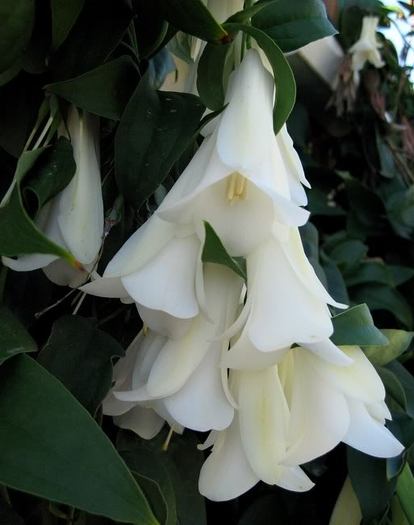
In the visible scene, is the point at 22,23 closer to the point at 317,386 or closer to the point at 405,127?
the point at 317,386

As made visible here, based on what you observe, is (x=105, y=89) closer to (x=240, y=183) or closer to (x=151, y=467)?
(x=240, y=183)

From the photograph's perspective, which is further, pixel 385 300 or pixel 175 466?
pixel 385 300

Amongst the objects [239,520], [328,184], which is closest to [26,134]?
[239,520]

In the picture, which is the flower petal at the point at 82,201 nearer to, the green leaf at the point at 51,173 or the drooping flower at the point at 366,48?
the green leaf at the point at 51,173

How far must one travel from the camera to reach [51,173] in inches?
9.8

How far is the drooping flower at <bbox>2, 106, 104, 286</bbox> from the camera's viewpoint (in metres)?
0.25

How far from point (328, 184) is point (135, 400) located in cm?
59

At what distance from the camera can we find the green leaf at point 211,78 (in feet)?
0.87

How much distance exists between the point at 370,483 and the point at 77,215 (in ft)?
0.75

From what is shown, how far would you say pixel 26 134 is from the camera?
28 cm

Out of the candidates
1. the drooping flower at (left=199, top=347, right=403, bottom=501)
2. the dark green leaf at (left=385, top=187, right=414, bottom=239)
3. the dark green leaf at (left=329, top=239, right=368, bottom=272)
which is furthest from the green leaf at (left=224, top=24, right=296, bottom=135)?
the dark green leaf at (left=385, top=187, right=414, bottom=239)

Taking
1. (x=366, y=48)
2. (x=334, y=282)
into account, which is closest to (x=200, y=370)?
A: (x=334, y=282)

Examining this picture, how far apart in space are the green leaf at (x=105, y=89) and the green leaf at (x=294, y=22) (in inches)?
2.4

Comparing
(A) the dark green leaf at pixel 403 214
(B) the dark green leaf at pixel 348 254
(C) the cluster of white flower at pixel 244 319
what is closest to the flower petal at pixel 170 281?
(C) the cluster of white flower at pixel 244 319
